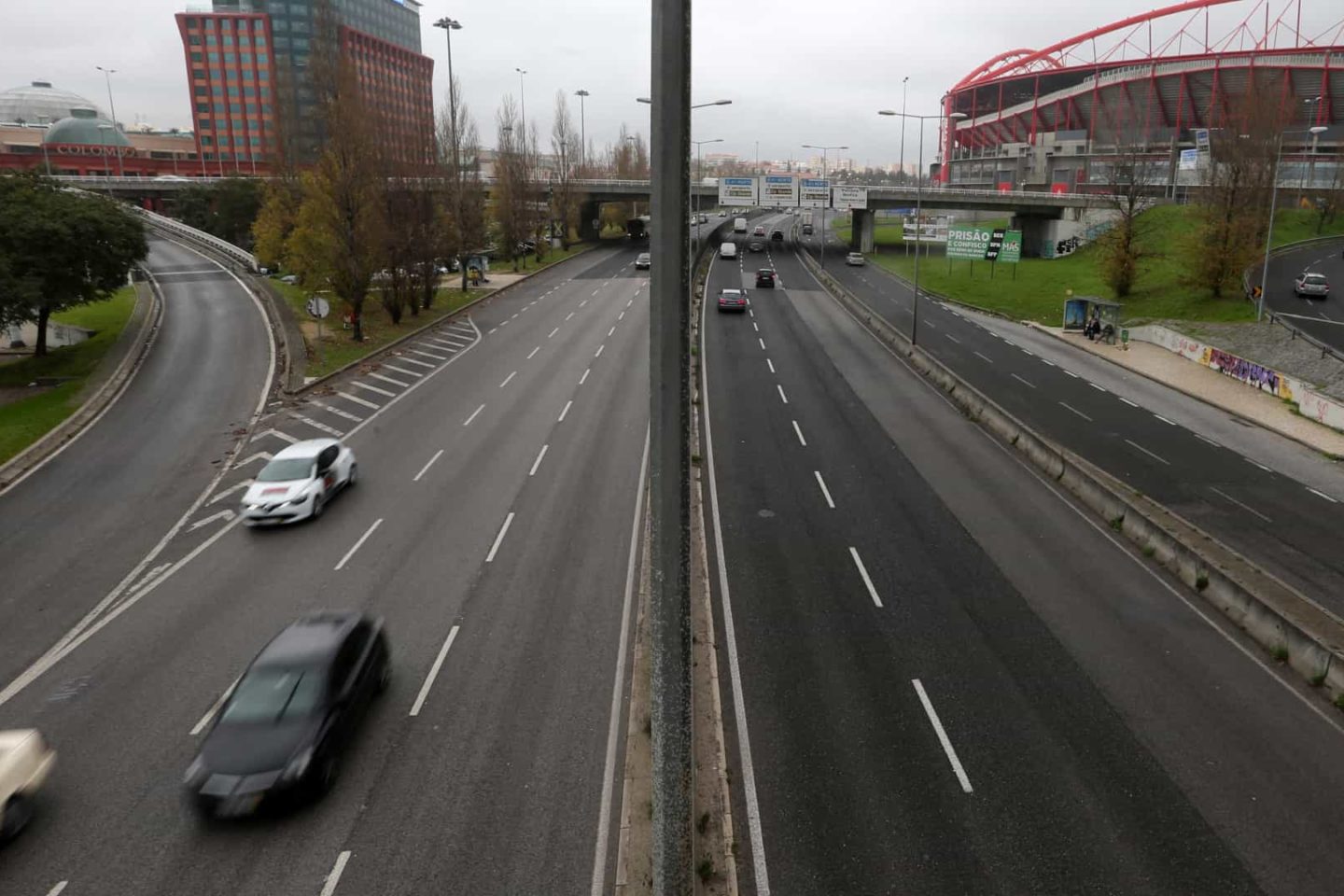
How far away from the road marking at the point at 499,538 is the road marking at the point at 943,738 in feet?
30.4

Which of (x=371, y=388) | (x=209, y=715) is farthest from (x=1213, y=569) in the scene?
(x=371, y=388)

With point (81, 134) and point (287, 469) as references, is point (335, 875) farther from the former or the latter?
point (81, 134)

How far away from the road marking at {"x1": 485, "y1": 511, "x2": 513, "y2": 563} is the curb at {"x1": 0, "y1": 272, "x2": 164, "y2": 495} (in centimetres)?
1463

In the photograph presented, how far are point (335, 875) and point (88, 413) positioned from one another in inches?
1050

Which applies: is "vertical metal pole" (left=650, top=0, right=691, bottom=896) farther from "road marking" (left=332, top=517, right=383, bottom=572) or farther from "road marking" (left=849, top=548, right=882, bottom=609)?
"road marking" (left=332, top=517, right=383, bottom=572)

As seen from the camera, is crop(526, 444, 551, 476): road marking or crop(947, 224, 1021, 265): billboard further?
crop(947, 224, 1021, 265): billboard

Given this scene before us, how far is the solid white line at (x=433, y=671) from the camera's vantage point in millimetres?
12852

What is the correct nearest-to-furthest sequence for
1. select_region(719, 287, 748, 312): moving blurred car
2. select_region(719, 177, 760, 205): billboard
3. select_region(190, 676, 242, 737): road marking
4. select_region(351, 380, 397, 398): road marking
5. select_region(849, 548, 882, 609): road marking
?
select_region(190, 676, 242, 737): road marking
select_region(849, 548, 882, 609): road marking
select_region(351, 380, 397, 398): road marking
select_region(719, 287, 748, 312): moving blurred car
select_region(719, 177, 760, 205): billboard

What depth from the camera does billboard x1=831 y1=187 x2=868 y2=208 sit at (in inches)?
3359

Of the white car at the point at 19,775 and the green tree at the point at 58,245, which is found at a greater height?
the green tree at the point at 58,245

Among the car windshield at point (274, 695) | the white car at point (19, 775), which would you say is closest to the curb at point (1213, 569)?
the car windshield at point (274, 695)

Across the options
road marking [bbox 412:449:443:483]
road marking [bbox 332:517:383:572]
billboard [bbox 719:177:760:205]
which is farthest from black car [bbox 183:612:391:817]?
billboard [bbox 719:177:760:205]

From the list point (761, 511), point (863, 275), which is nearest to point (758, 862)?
point (761, 511)

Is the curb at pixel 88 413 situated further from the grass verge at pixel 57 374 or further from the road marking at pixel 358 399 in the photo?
the road marking at pixel 358 399
